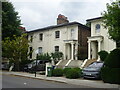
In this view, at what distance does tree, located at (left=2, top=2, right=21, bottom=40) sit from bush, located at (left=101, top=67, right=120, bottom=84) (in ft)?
72.5

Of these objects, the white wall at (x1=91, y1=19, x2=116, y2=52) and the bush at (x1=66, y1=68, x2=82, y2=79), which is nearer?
the bush at (x1=66, y1=68, x2=82, y2=79)

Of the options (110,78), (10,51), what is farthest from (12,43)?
(110,78)

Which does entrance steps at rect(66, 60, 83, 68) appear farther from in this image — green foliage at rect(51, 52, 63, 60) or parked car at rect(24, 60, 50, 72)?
parked car at rect(24, 60, 50, 72)

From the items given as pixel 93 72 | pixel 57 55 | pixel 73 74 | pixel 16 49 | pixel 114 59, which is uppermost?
pixel 16 49

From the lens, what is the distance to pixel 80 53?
3350 cm

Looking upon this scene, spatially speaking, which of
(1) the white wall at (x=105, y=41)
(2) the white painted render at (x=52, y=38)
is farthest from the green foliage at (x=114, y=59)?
(2) the white painted render at (x=52, y=38)

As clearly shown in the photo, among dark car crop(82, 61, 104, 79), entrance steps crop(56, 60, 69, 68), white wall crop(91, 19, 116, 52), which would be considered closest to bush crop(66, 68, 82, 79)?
dark car crop(82, 61, 104, 79)

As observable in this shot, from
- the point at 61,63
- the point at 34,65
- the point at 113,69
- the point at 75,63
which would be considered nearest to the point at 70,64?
the point at 75,63

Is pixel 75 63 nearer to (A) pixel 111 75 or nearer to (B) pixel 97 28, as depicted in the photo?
(B) pixel 97 28

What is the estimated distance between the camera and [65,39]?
1372 inches

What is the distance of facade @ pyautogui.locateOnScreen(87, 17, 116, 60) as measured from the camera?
95.5ft

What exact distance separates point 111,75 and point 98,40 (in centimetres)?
1377

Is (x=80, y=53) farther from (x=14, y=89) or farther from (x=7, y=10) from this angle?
(x=14, y=89)

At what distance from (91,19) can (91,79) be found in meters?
13.7
